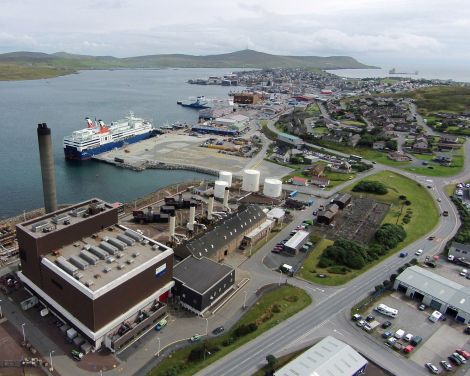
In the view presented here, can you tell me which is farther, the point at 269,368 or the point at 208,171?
the point at 208,171

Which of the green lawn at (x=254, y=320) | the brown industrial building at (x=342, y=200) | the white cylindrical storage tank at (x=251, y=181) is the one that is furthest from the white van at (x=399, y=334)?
the white cylindrical storage tank at (x=251, y=181)

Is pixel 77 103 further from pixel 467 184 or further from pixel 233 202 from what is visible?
pixel 467 184

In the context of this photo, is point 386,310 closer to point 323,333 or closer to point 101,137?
point 323,333

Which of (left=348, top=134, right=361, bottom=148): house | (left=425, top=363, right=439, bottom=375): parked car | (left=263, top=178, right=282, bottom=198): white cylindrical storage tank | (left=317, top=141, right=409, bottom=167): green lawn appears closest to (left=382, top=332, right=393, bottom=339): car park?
(left=425, top=363, right=439, bottom=375): parked car

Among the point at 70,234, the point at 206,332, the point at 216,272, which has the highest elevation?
the point at 70,234

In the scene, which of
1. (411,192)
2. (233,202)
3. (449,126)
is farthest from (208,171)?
(449,126)

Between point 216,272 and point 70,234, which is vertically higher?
point 70,234

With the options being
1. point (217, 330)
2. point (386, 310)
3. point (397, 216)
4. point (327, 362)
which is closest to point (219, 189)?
point (397, 216)
